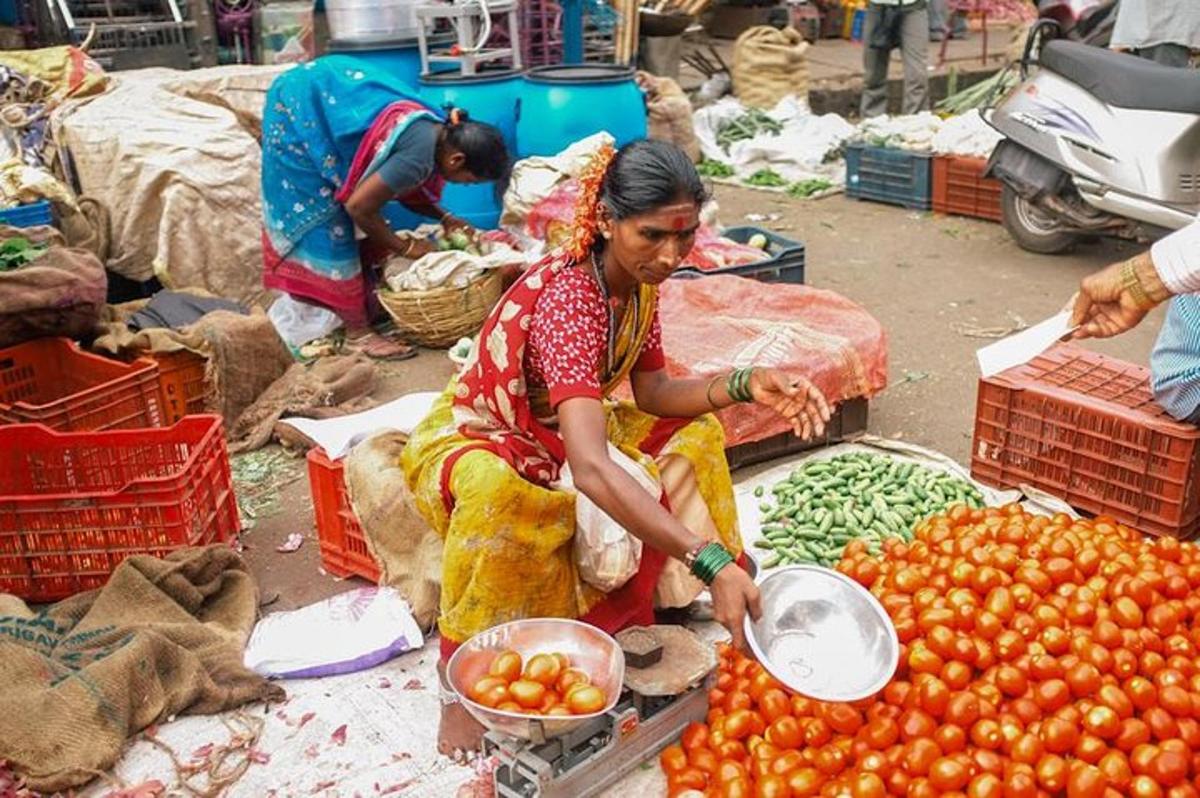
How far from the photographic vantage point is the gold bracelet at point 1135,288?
9.11 ft

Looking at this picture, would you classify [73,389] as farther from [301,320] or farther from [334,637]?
[334,637]

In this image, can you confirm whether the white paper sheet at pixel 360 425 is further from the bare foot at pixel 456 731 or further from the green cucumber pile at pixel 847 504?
the green cucumber pile at pixel 847 504

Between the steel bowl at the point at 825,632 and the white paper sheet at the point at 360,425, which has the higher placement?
the steel bowl at the point at 825,632

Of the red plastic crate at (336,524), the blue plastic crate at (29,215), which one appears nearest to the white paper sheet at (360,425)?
the red plastic crate at (336,524)

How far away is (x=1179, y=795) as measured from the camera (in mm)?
2246

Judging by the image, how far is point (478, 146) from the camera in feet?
16.7

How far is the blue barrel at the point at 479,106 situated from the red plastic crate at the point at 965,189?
3.00 m

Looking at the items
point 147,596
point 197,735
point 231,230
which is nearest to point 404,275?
point 231,230

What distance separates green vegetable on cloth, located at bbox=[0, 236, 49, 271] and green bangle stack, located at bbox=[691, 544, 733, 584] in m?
3.32

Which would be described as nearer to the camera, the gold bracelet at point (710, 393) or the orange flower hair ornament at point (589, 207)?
the orange flower hair ornament at point (589, 207)

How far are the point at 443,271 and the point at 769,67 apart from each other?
622cm

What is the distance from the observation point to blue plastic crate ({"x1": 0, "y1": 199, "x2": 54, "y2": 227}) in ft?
18.0

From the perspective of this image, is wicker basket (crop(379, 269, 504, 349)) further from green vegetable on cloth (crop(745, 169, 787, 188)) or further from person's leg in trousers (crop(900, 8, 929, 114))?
person's leg in trousers (crop(900, 8, 929, 114))


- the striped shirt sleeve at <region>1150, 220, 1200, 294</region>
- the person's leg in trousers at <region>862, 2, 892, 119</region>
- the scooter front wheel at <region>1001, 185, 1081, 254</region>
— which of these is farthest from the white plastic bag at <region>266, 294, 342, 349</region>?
the person's leg in trousers at <region>862, 2, 892, 119</region>
